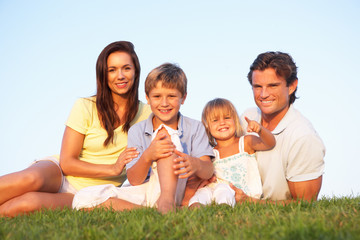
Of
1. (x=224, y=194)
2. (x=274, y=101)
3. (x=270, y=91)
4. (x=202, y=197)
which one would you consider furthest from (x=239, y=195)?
(x=270, y=91)

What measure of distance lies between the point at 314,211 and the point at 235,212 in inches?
30.9

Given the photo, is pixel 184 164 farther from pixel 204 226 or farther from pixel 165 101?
pixel 204 226

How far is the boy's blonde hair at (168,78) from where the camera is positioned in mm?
4836

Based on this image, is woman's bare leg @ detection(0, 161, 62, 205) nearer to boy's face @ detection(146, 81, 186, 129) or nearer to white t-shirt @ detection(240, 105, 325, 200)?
boy's face @ detection(146, 81, 186, 129)

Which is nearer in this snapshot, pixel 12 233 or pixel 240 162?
pixel 12 233

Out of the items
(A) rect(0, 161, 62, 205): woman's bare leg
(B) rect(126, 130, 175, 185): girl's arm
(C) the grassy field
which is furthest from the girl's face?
(A) rect(0, 161, 62, 205): woman's bare leg

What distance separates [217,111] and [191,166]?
1.30 m

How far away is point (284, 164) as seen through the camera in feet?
17.0

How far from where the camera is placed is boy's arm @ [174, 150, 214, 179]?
4.26 meters

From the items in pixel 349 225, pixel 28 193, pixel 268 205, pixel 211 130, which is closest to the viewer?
pixel 349 225

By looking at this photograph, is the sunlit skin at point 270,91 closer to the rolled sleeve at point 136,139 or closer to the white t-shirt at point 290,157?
the white t-shirt at point 290,157

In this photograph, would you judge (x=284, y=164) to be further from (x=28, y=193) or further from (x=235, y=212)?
(x=28, y=193)

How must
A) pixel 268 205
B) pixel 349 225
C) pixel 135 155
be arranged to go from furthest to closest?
pixel 135 155, pixel 268 205, pixel 349 225

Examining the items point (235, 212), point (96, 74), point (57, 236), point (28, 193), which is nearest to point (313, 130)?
point (235, 212)
